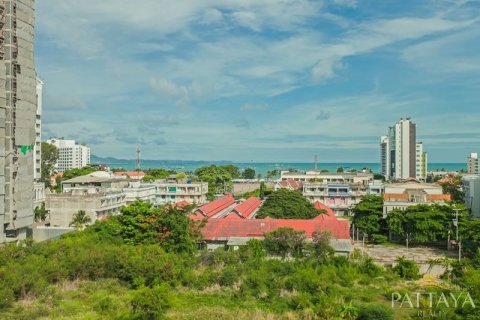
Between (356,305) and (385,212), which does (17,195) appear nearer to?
(356,305)

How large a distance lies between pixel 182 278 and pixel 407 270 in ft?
41.4

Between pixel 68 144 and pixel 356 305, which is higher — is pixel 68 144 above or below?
above

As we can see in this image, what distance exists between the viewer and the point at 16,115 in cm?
3184

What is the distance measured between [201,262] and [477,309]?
49.2 ft

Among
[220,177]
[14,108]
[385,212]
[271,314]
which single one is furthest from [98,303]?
[220,177]

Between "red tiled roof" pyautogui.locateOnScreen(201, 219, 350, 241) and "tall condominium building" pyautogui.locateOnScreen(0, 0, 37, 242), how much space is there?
13.1 meters

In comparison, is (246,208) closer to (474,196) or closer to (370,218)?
(370,218)

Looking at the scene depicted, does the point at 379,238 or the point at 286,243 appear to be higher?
the point at 286,243

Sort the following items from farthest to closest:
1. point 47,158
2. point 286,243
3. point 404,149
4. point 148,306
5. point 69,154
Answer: point 69,154, point 404,149, point 47,158, point 286,243, point 148,306

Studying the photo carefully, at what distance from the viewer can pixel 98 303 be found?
68.4 feet

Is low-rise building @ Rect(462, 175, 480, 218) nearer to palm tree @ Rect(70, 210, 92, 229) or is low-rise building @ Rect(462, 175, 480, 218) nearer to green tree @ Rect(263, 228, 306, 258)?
green tree @ Rect(263, 228, 306, 258)

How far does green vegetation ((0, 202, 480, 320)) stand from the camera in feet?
64.2

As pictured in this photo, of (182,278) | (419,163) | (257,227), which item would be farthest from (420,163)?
(182,278)

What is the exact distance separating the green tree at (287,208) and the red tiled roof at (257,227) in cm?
830
